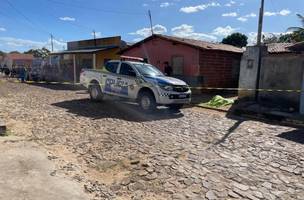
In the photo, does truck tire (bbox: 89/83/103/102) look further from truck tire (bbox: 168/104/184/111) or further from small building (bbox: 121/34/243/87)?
small building (bbox: 121/34/243/87)

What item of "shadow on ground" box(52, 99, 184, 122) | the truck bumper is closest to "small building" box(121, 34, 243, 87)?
"shadow on ground" box(52, 99, 184, 122)

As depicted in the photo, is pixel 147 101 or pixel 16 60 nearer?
pixel 147 101

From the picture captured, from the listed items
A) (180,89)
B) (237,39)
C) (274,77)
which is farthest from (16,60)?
(274,77)

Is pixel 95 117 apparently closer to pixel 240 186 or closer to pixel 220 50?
pixel 240 186

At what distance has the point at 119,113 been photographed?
11.4 meters

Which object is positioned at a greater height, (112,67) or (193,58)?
(193,58)

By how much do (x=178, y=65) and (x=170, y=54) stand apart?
3.35 feet

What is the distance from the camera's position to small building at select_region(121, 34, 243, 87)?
18.8 m

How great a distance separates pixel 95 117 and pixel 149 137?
10.6 ft

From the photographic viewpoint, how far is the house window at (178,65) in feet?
64.1

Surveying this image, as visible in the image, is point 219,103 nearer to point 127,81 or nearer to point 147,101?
point 147,101

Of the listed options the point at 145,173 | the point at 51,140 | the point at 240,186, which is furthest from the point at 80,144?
the point at 240,186

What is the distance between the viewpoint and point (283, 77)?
13.5 m

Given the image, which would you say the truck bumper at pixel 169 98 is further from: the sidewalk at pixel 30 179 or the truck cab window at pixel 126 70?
the sidewalk at pixel 30 179
